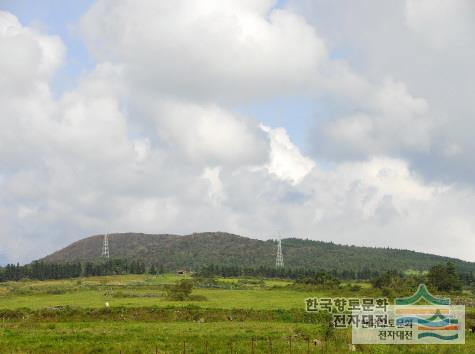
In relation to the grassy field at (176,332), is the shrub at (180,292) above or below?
below

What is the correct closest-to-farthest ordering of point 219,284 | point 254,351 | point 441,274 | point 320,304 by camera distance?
1. point 254,351
2. point 320,304
3. point 441,274
4. point 219,284

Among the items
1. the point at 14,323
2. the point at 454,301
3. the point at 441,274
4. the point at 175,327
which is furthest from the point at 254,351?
the point at 441,274

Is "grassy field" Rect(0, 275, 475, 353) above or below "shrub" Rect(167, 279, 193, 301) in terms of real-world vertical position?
above

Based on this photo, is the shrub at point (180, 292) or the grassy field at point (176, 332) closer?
the grassy field at point (176, 332)

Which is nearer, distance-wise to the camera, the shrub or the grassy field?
the grassy field

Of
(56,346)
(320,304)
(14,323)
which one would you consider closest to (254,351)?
(56,346)

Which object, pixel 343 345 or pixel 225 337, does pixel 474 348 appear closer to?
pixel 343 345

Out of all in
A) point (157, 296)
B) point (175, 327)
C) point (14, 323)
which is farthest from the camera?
point (157, 296)

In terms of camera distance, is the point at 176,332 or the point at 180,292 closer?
the point at 176,332

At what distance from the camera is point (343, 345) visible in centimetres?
3900

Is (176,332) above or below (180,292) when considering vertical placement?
above

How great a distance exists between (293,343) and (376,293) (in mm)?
58859

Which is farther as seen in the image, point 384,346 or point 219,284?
point 219,284

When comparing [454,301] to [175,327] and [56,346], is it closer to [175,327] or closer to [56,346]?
[175,327]
